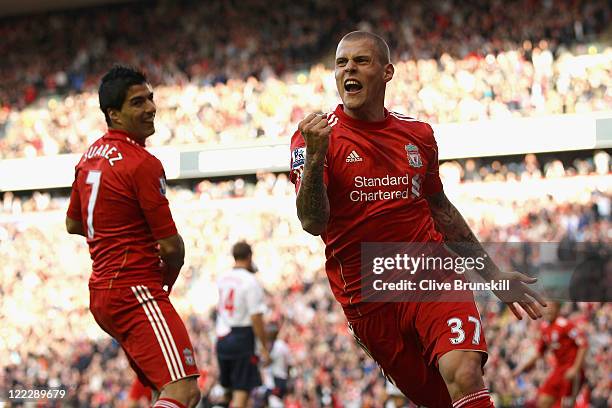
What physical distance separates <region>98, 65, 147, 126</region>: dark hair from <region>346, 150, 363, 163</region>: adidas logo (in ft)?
4.64

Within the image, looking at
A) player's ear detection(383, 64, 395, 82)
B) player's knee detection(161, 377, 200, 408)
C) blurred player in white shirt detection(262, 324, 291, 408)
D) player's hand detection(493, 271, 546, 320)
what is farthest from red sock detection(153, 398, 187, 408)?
blurred player in white shirt detection(262, 324, 291, 408)

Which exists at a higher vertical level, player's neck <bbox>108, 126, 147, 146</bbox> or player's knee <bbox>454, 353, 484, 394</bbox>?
player's neck <bbox>108, 126, 147, 146</bbox>

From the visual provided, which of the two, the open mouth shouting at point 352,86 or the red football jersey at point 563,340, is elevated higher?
the open mouth shouting at point 352,86

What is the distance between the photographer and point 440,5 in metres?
24.6

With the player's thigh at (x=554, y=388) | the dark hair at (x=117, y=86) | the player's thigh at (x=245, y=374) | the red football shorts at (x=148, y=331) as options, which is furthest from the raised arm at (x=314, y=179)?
the player's thigh at (x=554, y=388)

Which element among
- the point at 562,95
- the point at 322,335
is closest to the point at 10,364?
the point at 322,335

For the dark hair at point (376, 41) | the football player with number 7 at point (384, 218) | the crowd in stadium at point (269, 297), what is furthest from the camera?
the crowd in stadium at point (269, 297)

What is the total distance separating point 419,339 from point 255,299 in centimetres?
552

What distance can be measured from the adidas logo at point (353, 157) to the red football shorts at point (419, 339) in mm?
781

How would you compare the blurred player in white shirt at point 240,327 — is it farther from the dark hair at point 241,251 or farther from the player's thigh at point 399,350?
the player's thigh at point 399,350

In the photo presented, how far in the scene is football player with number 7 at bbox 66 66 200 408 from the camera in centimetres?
546

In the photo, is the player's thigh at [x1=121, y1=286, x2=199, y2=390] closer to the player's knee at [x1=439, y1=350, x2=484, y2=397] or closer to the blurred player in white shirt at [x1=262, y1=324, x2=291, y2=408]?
the player's knee at [x1=439, y1=350, x2=484, y2=397]

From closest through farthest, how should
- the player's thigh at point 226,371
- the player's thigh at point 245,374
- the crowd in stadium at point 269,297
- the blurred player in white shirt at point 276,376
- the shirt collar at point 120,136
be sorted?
1. the shirt collar at point 120,136
2. the player's thigh at point 245,374
3. the player's thigh at point 226,371
4. the blurred player in white shirt at point 276,376
5. the crowd in stadium at point 269,297

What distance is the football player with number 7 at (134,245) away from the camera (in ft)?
17.9
